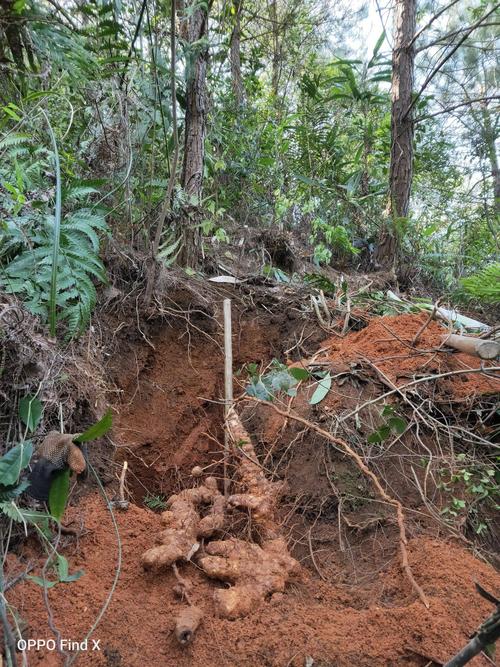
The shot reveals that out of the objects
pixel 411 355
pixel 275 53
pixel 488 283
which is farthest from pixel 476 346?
pixel 275 53

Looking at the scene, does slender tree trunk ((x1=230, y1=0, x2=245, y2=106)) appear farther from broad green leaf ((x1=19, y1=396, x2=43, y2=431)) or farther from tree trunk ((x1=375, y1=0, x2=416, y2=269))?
broad green leaf ((x1=19, y1=396, x2=43, y2=431))

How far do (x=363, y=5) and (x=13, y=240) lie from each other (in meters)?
7.45

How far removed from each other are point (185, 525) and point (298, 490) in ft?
1.98

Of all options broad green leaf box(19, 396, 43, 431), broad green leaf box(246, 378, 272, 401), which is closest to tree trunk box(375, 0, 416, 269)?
broad green leaf box(246, 378, 272, 401)

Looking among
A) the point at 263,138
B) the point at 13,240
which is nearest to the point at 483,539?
the point at 13,240

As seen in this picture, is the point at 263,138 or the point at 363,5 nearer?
the point at 263,138

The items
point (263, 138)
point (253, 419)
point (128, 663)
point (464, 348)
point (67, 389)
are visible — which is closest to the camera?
point (128, 663)

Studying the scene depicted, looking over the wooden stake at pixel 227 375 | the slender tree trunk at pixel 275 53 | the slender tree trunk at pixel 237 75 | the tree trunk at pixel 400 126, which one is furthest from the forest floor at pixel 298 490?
the slender tree trunk at pixel 275 53

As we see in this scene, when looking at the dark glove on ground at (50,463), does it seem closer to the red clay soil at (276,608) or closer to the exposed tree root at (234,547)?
the red clay soil at (276,608)

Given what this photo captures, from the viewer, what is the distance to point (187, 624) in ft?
4.88

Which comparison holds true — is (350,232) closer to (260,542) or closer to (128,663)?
(260,542)

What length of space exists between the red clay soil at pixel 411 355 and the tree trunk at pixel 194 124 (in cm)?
131

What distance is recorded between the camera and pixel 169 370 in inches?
121

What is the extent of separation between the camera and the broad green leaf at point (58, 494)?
1547 mm
